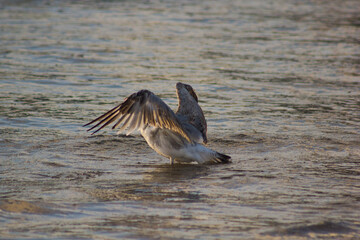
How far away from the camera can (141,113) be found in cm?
758

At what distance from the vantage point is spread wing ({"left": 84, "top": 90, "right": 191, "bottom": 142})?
7.51 m

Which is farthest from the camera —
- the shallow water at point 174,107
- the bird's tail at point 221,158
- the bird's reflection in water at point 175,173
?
the bird's tail at point 221,158

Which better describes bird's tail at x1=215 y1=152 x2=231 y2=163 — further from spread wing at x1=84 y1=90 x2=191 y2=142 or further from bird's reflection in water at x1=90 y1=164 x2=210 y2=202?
spread wing at x1=84 y1=90 x2=191 y2=142

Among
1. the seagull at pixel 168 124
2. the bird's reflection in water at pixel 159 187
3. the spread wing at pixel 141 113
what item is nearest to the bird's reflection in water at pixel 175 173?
the bird's reflection in water at pixel 159 187

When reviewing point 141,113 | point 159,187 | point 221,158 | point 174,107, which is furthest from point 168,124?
point 174,107

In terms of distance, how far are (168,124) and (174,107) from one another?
3593 mm

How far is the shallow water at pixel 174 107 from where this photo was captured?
5.64m

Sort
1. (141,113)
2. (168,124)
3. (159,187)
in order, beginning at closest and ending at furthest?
(159,187) < (141,113) < (168,124)

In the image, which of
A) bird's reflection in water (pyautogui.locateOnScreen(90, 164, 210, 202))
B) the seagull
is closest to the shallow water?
bird's reflection in water (pyautogui.locateOnScreen(90, 164, 210, 202))

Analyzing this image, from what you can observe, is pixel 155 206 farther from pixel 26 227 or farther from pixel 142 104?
pixel 142 104

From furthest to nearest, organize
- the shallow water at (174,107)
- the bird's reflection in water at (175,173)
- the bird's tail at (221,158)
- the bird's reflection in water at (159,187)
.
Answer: the bird's tail at (221,158) → the bird's reflection in water at (175,173) → the bird's reflection in water at (159,187) → the shallow water at (174,107)

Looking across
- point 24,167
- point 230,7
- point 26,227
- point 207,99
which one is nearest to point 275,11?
point 230,7

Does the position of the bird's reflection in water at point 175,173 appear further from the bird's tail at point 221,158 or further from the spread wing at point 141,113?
the spread wing at point 141,113

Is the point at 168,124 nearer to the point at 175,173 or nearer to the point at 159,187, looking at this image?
the point at 175,173
